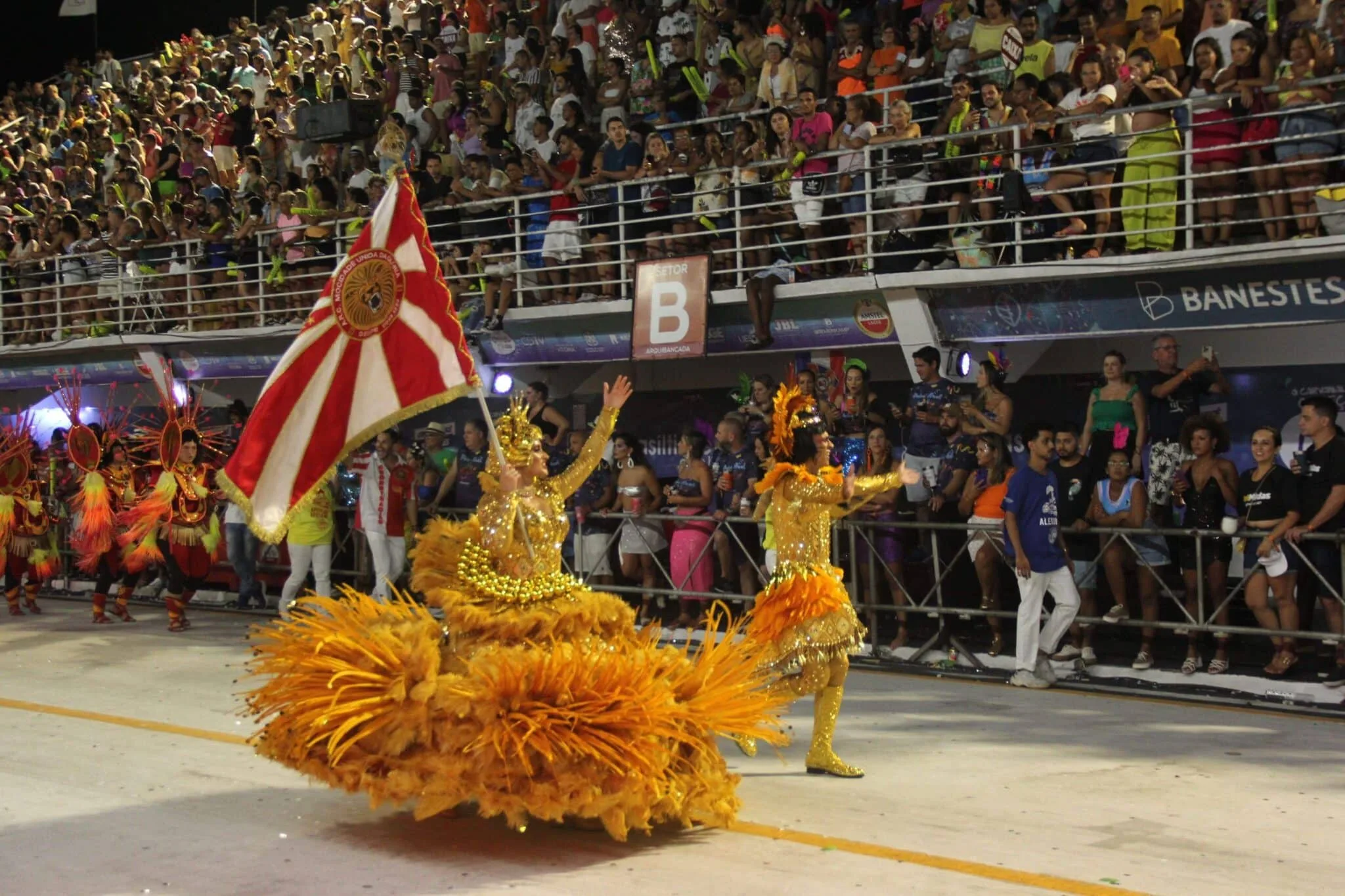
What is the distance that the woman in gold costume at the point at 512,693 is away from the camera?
6184mm

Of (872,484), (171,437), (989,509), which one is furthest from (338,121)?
(872,484)

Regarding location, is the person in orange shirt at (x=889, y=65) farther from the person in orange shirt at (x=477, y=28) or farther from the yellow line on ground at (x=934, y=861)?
the yellow line on ground at (x=934, y=861)

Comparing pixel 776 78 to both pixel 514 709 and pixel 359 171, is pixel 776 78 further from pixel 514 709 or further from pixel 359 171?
pixel 514 709

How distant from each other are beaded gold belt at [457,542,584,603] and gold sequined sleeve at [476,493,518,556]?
71 millimetres

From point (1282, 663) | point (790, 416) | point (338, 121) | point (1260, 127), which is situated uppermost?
point (338, 121)

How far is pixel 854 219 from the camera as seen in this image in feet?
45.0

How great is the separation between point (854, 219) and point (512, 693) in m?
8.36

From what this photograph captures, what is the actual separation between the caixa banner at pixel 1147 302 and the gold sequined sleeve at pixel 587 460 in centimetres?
542

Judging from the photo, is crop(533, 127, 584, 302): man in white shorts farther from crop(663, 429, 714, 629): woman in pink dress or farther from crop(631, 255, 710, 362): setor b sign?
crop(663, 429, 714, 629): woman in pink dress

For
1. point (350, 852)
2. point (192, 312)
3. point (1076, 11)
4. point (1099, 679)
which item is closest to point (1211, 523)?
point (1099, 679)

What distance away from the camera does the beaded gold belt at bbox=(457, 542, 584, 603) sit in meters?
6.83

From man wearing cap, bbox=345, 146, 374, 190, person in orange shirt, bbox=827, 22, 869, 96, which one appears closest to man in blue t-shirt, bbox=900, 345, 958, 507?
person in orange shirt, bbox=827, 22, 869, 96

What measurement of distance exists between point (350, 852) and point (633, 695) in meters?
1.45

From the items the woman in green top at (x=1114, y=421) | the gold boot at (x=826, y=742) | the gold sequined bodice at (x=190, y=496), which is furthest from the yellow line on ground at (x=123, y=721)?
the woman in green top at (x=1114, y=421)
